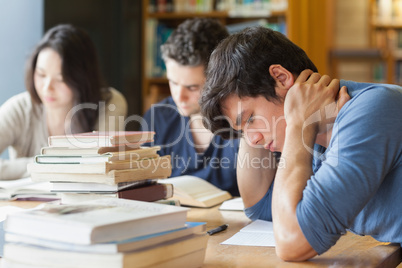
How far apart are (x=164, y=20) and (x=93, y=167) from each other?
2.74 meters

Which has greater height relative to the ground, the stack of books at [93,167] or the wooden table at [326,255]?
the stack of books at [93,167]

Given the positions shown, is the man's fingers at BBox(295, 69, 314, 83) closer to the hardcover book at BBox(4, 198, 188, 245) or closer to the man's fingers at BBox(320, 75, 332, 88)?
the man's fingers at BBox(320, 75, 332, 88)

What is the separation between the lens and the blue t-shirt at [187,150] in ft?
6.43

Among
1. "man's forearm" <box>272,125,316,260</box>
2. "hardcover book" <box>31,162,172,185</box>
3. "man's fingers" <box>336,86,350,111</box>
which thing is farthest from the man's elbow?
"hardcover book" <box>31,162,172,185</box>

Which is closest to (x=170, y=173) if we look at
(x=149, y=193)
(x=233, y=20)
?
(x=149, y=193)

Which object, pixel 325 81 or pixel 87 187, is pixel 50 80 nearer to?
pixel 87 187

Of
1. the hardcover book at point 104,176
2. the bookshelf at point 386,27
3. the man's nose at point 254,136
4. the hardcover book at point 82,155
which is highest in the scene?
the bookshelf at point 386,27

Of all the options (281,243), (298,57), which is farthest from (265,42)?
(281,243)

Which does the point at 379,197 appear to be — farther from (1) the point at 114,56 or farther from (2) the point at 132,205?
(1) the point at 114,56

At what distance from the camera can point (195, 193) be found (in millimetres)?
1604

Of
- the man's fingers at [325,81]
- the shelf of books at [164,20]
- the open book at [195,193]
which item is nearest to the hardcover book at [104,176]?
the open book at [195,193]

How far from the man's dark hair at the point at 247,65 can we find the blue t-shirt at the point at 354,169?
206 millimetres

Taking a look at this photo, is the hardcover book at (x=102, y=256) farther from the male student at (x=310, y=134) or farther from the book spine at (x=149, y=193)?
the book spine at (x=149, y=193)

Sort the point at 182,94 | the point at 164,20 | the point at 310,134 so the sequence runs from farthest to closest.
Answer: the point at 164,20, the point at 182,94, the point at 310,134
